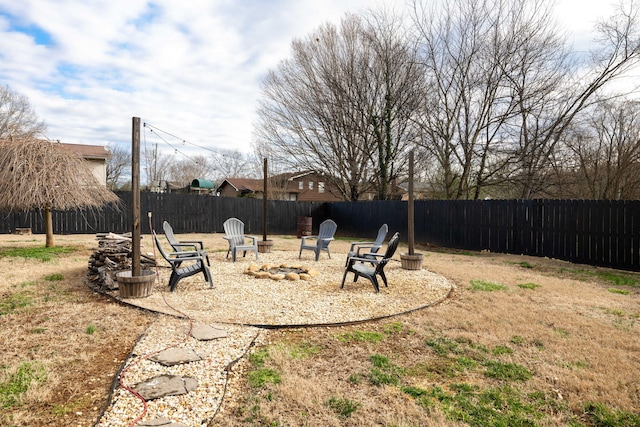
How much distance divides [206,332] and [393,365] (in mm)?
1671

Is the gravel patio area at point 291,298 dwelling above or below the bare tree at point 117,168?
below

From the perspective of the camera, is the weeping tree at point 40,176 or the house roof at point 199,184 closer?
the weeping tree at point 40,176

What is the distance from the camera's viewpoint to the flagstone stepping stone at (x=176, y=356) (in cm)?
278

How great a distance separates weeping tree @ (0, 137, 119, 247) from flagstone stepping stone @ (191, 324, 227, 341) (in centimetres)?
609

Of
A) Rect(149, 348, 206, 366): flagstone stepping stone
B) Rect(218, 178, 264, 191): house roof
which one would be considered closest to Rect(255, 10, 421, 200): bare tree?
Rect(149, 348, 206, 366): flagstone stepping stone

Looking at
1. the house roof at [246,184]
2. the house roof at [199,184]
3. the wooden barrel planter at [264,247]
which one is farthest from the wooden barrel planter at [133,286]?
the house roof at [246,184]

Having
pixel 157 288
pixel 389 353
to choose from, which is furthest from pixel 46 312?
pixel 389 353

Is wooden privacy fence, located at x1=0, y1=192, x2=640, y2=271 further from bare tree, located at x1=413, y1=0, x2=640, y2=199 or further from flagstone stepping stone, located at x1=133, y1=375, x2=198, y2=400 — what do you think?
flagstone stepping stone, located at x1=133, y1=375, x2=198, y2=400

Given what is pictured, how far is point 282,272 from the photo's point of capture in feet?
21.5

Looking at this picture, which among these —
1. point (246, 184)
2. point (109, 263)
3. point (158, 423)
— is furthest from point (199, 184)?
point (158, 423)

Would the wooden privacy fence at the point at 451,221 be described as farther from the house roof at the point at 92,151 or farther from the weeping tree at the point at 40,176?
the house roof at the point at 92,151

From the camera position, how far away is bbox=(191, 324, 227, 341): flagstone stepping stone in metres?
3.31

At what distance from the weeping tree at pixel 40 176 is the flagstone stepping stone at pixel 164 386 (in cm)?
690

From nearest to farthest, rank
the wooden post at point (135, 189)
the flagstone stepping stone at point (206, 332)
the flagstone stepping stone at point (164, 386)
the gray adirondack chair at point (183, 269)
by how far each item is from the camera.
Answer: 1. the flagstone stepping stone at point (164, 386)
2. the flagstone stepping stone at point (206, 332)
3. the wooden post at point (135, 189)
4. the gray adirondack chair at point (183, 269)
